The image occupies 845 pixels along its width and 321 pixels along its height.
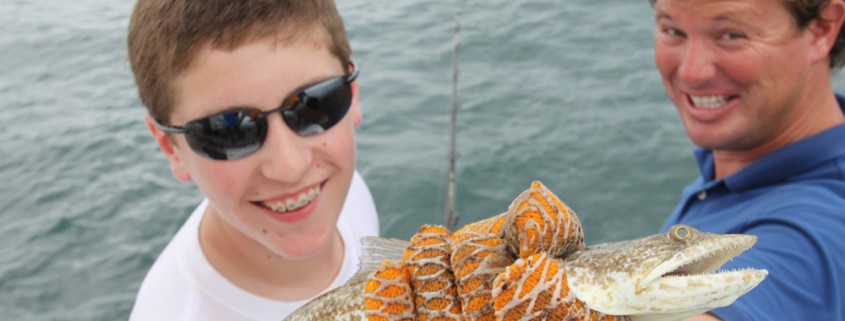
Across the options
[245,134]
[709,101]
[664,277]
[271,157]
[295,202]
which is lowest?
[295,202]

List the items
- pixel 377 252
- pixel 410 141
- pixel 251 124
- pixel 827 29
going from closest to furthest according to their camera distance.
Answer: pixel 377 252 < pixel 251 124 < pixel 827 29 < pixel 410 141

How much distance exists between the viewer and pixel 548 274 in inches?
70.6

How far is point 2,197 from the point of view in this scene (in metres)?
7.64

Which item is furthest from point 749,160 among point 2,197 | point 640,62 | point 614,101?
point 2,197

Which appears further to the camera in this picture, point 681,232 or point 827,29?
point 827,29

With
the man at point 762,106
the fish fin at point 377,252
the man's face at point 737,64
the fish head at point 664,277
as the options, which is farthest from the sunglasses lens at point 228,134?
the man's face at point 737,64

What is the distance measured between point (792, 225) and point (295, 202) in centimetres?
→ 205

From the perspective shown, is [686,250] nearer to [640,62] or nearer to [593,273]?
[593,273]

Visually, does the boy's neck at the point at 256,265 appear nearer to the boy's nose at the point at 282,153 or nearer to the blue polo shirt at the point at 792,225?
the boy's nose at the point at 282,153

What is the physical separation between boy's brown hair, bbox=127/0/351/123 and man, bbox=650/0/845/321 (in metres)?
2.03

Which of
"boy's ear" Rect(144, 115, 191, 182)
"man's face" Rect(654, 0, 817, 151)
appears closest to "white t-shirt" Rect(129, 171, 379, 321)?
"boy's ear" Rect(144, 115, 191, 182)

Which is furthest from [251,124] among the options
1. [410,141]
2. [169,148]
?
[410,141]

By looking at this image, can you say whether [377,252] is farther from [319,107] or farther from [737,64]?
[737,64]

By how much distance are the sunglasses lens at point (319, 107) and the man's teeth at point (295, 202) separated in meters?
0.30
